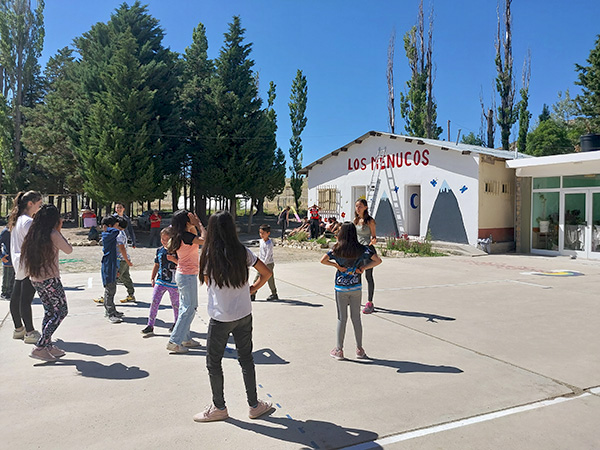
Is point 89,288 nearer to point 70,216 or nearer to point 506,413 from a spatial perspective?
point 506,413

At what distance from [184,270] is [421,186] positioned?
1445 centimetres

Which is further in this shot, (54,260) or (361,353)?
(361,353)

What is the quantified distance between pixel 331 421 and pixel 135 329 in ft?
11.8

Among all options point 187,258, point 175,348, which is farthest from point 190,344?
point 187,258

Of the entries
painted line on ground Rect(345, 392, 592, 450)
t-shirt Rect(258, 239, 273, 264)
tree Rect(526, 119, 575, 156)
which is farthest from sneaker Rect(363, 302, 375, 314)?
tree Rect(526, 119, 575, 156)

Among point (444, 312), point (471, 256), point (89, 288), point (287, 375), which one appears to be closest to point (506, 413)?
point (287, 375)

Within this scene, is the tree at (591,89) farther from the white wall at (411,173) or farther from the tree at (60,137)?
the tree at (60,137)

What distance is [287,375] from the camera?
4.52 m

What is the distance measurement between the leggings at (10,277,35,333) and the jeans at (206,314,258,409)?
298 cm

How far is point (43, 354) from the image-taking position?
493 centimetres

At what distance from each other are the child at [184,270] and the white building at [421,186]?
13.0m

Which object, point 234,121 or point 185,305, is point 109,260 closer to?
point 185,305

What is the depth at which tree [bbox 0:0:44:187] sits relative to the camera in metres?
31.4

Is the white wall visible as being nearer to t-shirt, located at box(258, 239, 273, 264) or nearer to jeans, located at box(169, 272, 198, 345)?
t-shirt, located at box(258, 239, 273, 264)
